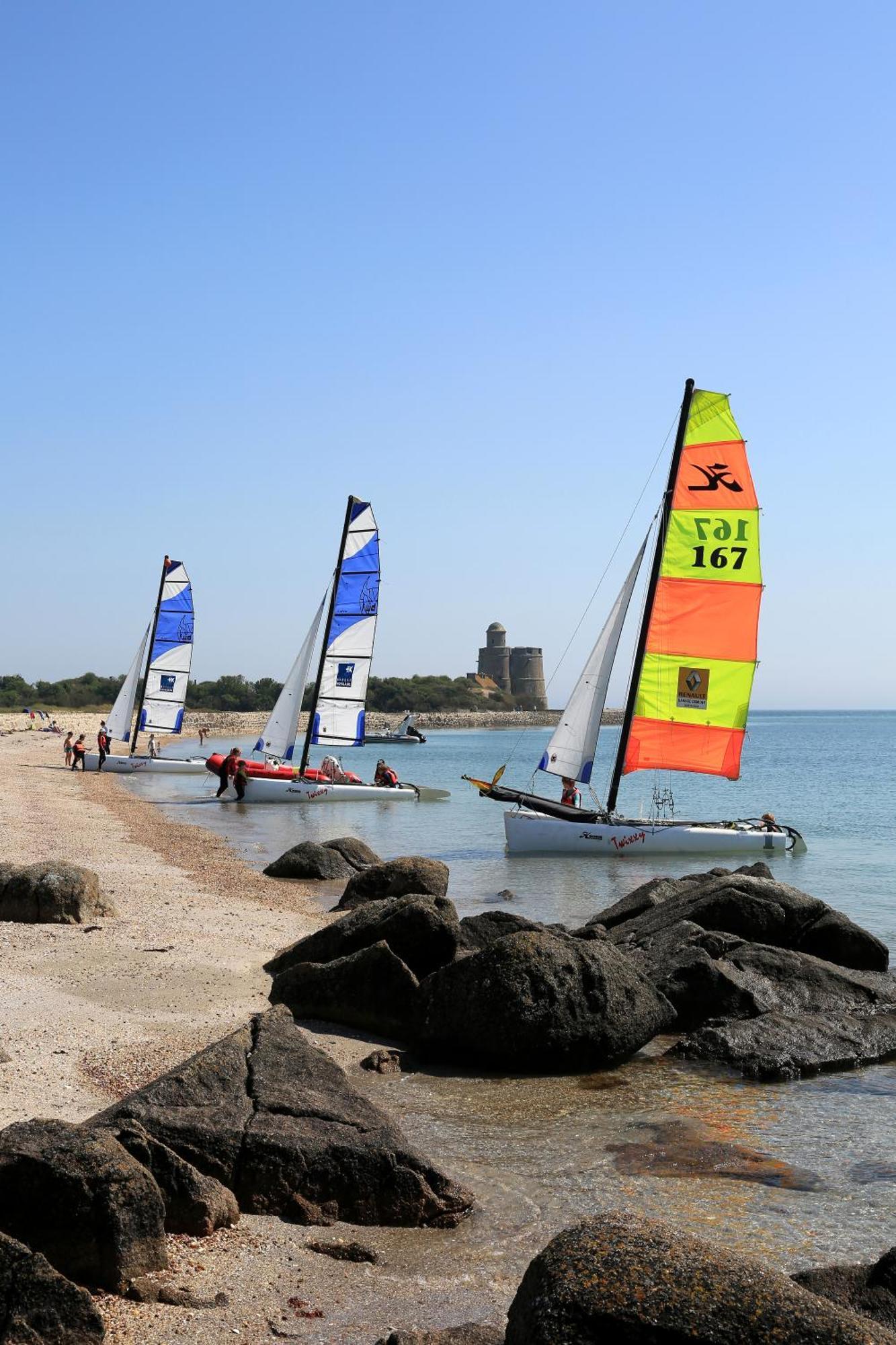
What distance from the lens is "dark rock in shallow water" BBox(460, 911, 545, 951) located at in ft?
38.7

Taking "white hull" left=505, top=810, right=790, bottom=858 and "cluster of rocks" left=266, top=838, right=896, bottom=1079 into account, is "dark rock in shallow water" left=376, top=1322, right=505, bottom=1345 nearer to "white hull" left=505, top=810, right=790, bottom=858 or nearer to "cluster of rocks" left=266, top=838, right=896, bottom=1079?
"cluster of rocks" left=266, top=838, right=896, bottom=1079

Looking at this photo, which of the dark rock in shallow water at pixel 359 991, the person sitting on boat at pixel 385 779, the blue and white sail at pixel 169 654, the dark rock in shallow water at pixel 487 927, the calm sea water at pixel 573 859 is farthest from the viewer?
the blue and white sail at pixel 169 654

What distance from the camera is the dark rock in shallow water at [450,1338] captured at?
4.26 metres

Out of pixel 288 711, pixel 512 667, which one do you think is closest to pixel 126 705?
pixel 288 711

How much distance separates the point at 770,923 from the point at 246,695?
129 m

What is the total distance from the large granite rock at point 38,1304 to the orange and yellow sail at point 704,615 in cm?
2224

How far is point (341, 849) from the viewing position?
20.2m

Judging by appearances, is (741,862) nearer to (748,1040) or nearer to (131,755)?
(748,1040)

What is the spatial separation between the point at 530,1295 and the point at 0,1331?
1813 mm

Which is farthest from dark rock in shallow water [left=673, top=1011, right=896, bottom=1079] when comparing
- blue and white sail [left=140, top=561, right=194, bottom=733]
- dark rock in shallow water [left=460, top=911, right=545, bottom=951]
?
blue and white sail [left=140, top=561, right=194, bottom=733]

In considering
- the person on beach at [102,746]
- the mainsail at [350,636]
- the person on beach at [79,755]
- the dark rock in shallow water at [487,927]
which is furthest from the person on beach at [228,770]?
the dark rock in shallow water at [487,927]

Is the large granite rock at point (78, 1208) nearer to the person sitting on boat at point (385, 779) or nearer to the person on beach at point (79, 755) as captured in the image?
the person sitting on boat at point (385, 779)

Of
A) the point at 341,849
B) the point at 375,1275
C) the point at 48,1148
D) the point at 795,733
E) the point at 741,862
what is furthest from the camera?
the point at 795,733

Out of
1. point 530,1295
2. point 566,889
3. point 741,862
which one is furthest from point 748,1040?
point 741,862
